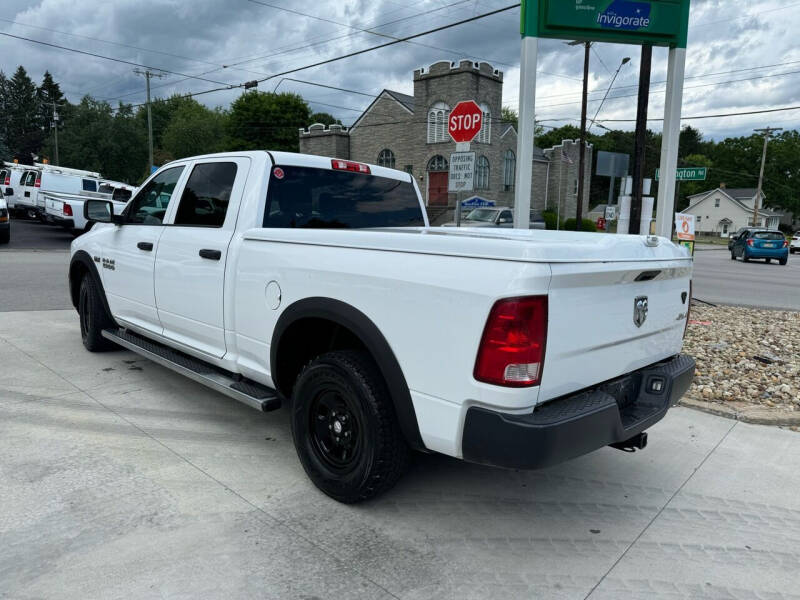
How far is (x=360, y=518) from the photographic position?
3.11 m

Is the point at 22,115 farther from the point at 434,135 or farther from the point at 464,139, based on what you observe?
the point at 464,139

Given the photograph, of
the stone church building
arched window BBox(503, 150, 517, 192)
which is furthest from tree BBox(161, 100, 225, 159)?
arched window BBox(503, 150, 517, 192)

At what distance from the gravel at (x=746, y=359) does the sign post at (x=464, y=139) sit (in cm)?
336

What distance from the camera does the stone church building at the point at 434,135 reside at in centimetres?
3634

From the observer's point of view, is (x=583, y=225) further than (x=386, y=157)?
No

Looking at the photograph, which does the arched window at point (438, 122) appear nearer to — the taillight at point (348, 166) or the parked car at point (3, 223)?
the parked car at point (3, 223)

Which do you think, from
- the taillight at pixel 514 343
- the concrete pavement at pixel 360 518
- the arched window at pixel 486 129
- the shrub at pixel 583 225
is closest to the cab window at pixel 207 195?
the concrete pavement at pixel 360 518

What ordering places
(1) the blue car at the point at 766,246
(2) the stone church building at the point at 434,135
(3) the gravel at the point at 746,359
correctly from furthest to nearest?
(2) the stone church building at the point at 434,135 < (1) the blue car at the point at 766,246 < (3) the gravel at the point at 746,359

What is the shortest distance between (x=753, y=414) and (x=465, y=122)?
4833 millimetres

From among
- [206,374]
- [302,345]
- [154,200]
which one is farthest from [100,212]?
[302,345]

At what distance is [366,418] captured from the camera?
9.59 ft

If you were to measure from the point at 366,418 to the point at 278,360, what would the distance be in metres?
0.82

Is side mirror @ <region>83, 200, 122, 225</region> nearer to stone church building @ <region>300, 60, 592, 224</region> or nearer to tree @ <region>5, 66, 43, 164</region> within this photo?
stone church building @ <region>300, 60, 592, 224</region>

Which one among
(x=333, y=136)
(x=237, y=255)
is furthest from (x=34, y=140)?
(x=237, y=255)
